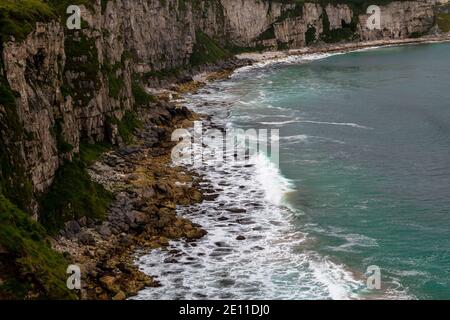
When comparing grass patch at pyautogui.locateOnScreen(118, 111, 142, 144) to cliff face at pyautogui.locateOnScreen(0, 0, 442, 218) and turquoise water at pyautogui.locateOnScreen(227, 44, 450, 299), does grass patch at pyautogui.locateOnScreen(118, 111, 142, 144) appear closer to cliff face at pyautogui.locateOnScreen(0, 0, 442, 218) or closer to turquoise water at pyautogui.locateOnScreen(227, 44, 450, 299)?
cliff face at pyautogui.locateOnScreen(0, 0, 442, 218)

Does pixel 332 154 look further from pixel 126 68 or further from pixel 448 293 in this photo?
pixel 448 293

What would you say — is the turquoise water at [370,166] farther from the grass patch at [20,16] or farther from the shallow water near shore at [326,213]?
the grass patch at [20,16]

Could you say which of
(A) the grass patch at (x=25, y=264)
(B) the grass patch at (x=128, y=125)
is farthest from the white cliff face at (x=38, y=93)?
(B) the grass patch at (x=128, y=125)

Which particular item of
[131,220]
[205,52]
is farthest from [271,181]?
[205,52]

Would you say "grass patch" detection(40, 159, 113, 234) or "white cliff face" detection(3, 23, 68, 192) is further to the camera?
"grass patch" detection(40, 159, 113, 234)

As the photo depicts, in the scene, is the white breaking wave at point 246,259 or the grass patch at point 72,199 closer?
the white breaking wave at point 246,259

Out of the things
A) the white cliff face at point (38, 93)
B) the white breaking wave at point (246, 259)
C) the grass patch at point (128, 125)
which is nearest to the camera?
the white breaking wave at point (246, 259)

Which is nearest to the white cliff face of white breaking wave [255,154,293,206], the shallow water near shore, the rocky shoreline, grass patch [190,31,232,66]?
the rocky shoreline
